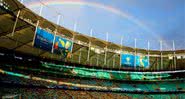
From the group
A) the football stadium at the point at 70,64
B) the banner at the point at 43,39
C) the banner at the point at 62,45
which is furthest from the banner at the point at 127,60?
the banner at the point at 43,39

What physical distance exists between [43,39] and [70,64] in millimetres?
13084

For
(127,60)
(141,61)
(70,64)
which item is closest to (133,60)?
(127,60)

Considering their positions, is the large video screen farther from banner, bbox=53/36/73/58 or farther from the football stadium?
banner, bbox=53/36/73/58

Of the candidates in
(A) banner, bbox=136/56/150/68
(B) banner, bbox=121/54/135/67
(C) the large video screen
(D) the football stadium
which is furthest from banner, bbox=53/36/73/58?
(A) banner, bbox=136/56/150/68

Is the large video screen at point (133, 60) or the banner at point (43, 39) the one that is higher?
the banner at point (43, 39)

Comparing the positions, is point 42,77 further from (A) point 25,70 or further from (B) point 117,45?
(B) point 117,45

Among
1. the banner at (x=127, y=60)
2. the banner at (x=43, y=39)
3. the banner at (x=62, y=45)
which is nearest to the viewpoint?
the banner at (x=43, y=39)

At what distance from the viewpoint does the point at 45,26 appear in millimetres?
33406

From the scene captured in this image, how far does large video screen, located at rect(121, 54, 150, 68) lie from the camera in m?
39.8

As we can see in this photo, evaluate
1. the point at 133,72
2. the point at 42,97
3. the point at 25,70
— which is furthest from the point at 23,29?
the point at 133,72

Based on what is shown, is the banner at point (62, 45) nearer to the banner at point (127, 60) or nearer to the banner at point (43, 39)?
the banner at point (43, 39)

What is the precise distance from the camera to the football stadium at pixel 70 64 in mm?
29375

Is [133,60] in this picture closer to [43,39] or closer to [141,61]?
[141,61]

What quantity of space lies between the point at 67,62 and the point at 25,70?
376 inches
